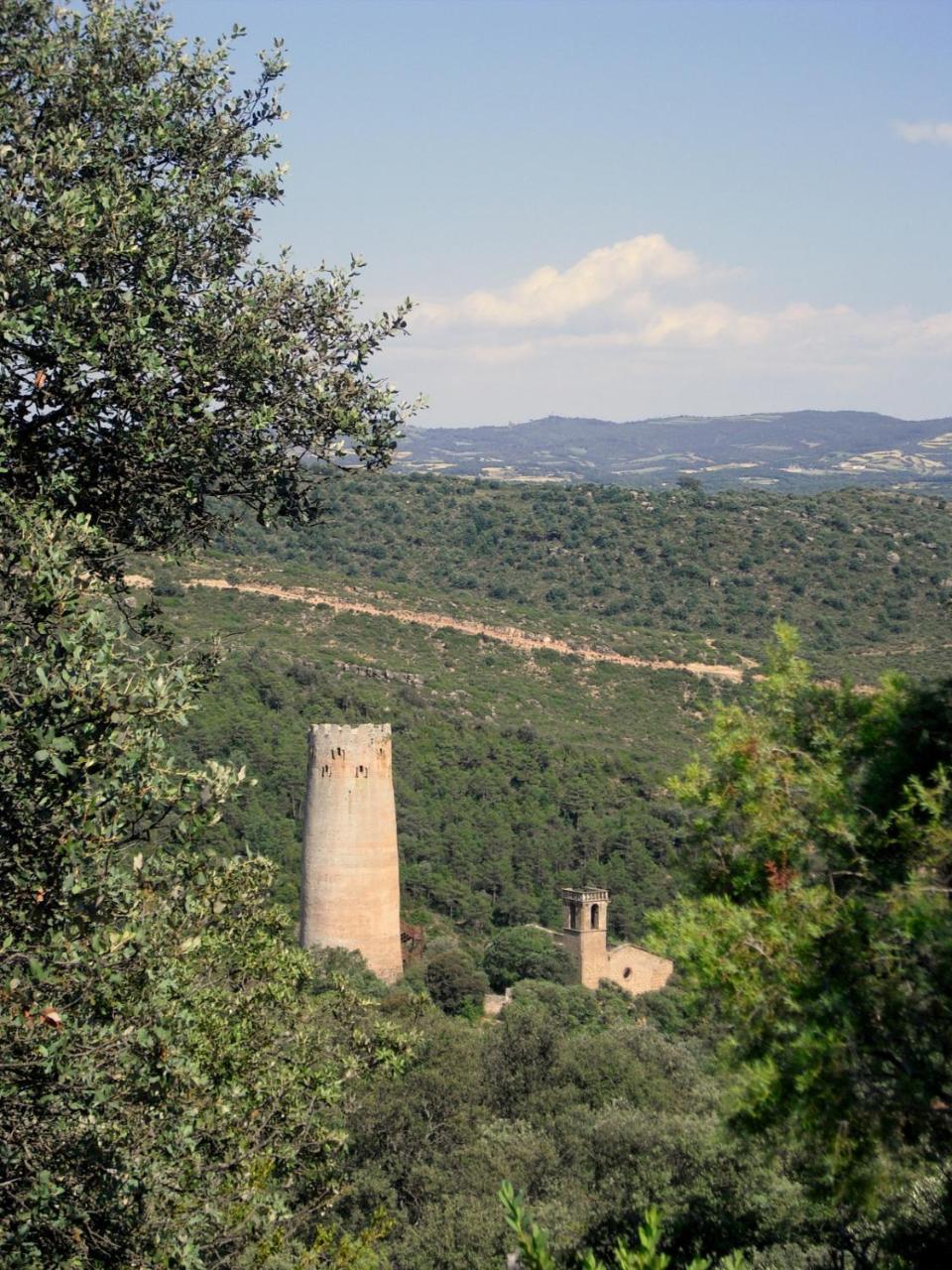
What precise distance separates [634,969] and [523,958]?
4316 mm

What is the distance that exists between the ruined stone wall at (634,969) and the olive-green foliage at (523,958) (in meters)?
1.89

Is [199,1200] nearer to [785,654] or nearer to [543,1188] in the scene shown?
[785,654]

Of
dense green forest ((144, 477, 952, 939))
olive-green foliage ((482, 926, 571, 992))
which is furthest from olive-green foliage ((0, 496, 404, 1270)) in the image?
olive-green foliage ((482, 926, 571, 992))

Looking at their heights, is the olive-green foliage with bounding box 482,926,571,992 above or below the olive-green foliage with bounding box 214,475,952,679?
below

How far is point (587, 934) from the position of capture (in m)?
36.8

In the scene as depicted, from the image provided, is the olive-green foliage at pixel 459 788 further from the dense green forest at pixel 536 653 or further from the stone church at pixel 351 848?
the stone church at pixel 351 848

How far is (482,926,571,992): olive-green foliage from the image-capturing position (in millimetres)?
34688

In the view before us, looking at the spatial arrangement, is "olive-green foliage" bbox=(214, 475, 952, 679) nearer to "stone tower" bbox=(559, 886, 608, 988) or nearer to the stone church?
"stone tower" bbox=(559, 886, 608, 988)

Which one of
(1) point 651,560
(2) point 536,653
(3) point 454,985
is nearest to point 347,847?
(3) point 454,985

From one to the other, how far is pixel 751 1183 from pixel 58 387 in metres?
9.36

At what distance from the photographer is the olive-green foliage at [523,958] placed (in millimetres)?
34688

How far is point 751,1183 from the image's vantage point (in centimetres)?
1285

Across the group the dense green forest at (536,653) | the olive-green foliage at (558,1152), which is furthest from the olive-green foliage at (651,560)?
the olive-green foliage at (558,1152)

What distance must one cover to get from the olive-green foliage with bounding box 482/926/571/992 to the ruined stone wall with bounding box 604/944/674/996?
6.20 ft
